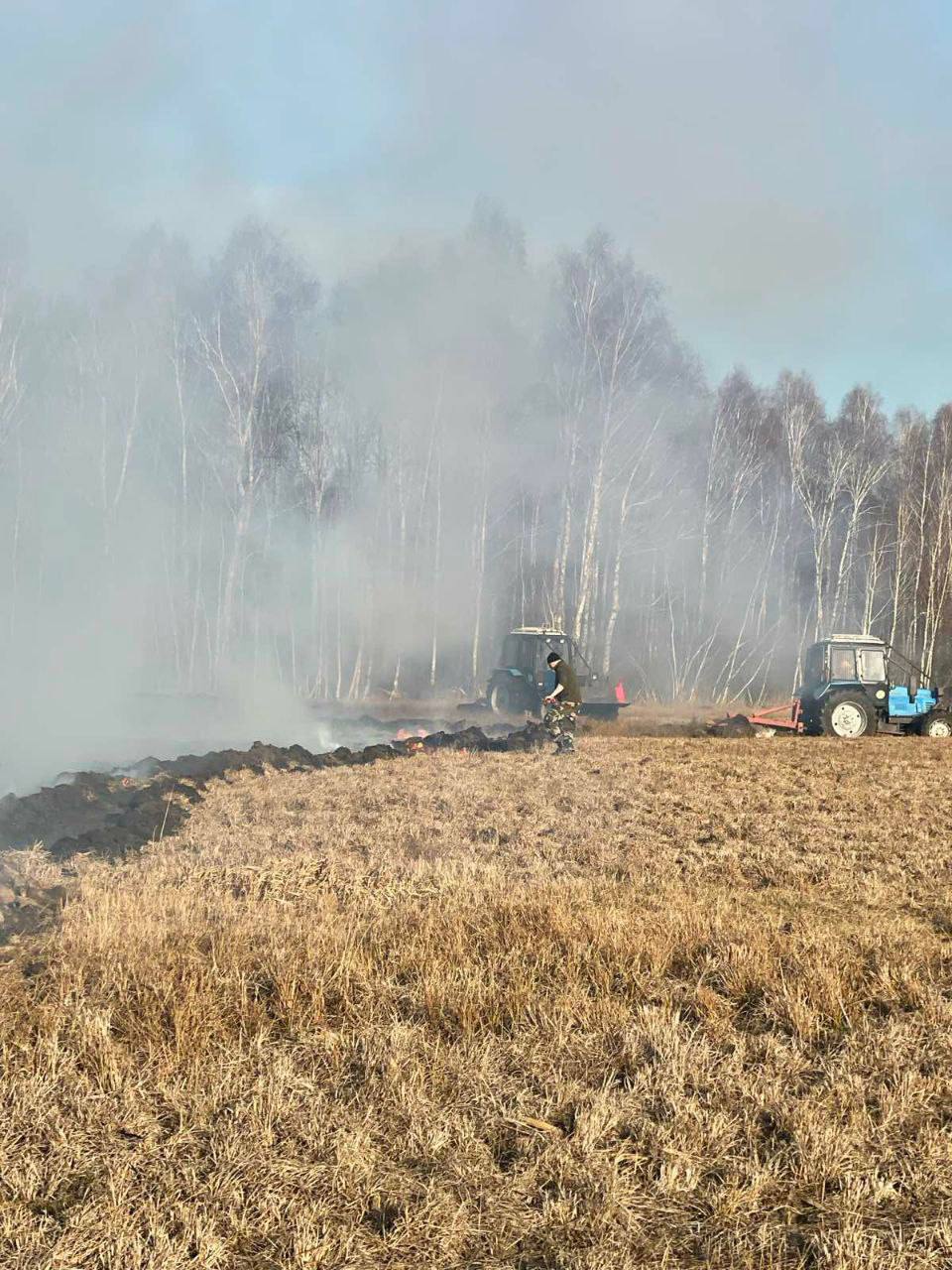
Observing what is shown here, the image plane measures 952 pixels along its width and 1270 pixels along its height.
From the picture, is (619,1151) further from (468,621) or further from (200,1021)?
(468,621)

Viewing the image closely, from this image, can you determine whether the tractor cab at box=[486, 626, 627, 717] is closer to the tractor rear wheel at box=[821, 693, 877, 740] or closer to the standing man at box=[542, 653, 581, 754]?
the tractor rear wheel at box=[821, 693, 877, 740]

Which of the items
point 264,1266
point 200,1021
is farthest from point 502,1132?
point 200,1021

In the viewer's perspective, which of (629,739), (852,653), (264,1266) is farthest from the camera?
(852,653)

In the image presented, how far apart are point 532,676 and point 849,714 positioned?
6273 mm

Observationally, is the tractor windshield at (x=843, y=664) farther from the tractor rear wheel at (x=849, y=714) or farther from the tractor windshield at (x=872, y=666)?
the tractor rear wheel at (x=849, y=714)

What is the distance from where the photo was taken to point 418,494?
105 ft

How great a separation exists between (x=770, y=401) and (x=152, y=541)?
861 inches

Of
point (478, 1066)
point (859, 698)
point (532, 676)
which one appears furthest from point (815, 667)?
point (478, 1066)

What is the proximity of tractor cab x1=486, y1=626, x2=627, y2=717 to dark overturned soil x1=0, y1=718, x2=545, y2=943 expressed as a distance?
19.5 ft

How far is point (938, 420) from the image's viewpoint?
124 feet

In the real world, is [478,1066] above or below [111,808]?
above

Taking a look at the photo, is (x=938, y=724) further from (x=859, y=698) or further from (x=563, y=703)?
(x=563, y=703)

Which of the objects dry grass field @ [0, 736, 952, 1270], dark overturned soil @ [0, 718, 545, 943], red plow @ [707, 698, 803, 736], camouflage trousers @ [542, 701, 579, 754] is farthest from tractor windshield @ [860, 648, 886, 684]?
dry grass field @ [0, 736, 952, 1270]

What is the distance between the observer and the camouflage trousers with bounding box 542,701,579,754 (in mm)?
14150
